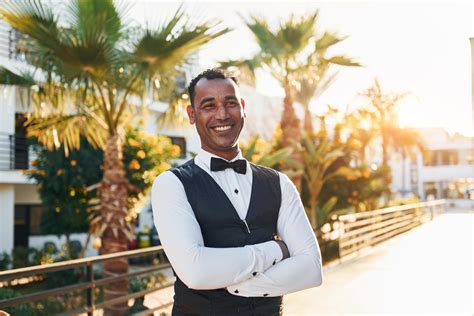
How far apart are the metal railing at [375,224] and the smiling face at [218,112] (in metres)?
11.4

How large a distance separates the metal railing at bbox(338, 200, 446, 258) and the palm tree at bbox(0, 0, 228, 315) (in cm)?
630

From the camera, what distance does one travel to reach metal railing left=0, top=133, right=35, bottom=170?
18.7 metres

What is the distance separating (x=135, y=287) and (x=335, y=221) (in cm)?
470

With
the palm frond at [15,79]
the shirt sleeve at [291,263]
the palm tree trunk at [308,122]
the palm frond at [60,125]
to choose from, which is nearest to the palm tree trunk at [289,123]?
the palm tree trunk at [308,122]

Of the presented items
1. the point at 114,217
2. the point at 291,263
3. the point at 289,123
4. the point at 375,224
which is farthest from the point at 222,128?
the point at 375,224

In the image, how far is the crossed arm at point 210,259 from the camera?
219 centimetres

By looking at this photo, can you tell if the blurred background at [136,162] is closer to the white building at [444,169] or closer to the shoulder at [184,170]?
the shoulder at [184,170]

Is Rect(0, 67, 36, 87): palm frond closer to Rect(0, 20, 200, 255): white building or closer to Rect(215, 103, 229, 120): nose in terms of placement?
Rect(215, 103, 229, 120): nose

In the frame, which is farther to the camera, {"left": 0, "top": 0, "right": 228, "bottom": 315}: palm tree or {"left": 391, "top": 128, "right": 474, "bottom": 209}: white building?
{"left": 391, "top": 128, "right": 474, "bottom": 209}: white building

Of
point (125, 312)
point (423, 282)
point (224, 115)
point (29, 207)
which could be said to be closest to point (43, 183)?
point (29, 207)

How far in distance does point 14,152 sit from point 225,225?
18.1 meters

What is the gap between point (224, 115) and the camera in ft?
7.64

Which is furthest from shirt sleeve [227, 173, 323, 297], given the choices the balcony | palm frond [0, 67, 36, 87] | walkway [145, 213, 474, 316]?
the balcony

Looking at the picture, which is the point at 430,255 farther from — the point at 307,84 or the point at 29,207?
the point at 29,207
